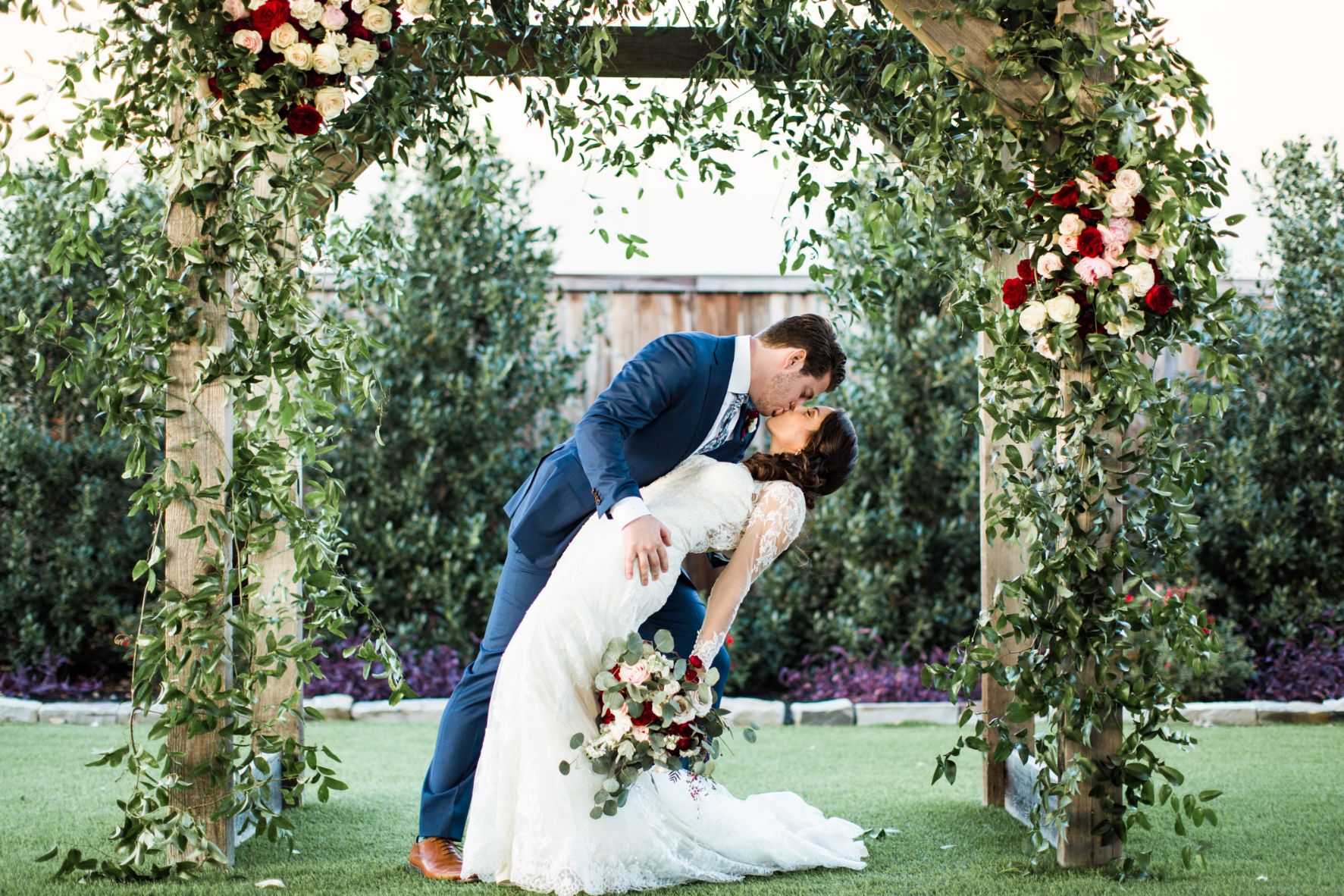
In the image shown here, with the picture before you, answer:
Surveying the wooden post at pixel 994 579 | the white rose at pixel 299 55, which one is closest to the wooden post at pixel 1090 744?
the wooden post at pixel 994 579

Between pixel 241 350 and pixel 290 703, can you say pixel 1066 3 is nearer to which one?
pixel 241 350

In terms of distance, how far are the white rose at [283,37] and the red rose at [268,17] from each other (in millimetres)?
13

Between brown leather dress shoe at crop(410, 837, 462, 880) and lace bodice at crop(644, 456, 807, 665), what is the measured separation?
31.5 inches

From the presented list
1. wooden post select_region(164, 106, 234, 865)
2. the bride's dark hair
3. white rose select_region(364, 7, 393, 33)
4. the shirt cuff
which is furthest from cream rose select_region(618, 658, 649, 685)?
white rose select_region(364, 7, 393, 33)

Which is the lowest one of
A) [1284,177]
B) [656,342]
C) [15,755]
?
[15,755]

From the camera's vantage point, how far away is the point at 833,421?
3.12 metres

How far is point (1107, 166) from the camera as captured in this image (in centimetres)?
269

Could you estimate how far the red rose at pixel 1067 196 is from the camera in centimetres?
272

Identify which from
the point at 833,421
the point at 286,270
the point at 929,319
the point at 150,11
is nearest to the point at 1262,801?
the point at 833,421

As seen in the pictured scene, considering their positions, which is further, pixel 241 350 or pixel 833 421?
pixel 833 421

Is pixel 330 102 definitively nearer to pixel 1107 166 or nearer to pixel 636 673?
pixel 636 673

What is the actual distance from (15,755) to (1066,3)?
426 cm

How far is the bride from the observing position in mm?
2787

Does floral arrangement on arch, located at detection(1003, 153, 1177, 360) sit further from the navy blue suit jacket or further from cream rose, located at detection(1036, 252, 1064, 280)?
the navy blue suit jacket
